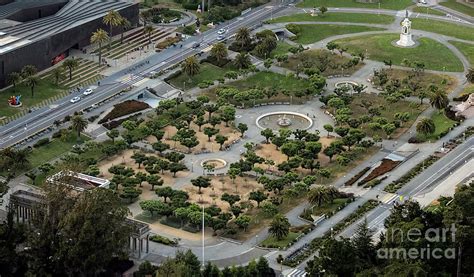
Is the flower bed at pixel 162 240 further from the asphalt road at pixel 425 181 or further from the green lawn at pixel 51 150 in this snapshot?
the green lawn at pixel 51 150

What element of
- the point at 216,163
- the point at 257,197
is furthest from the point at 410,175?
the point at 216,163

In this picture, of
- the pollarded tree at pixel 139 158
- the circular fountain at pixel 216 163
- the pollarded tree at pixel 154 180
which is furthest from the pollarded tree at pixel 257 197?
the pollarded tree at pixel 139 158

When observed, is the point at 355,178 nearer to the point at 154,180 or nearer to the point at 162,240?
the point at 154,180

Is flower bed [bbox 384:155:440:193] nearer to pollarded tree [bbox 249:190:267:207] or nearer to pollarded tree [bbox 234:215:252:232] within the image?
pollarded tree [bbox 249:190:267:207]

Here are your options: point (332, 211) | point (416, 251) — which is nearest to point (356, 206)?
point (332, 211)

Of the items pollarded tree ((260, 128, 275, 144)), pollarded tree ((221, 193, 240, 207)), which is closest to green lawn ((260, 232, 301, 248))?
pollarded tree ((221, 193, 240, 207))
